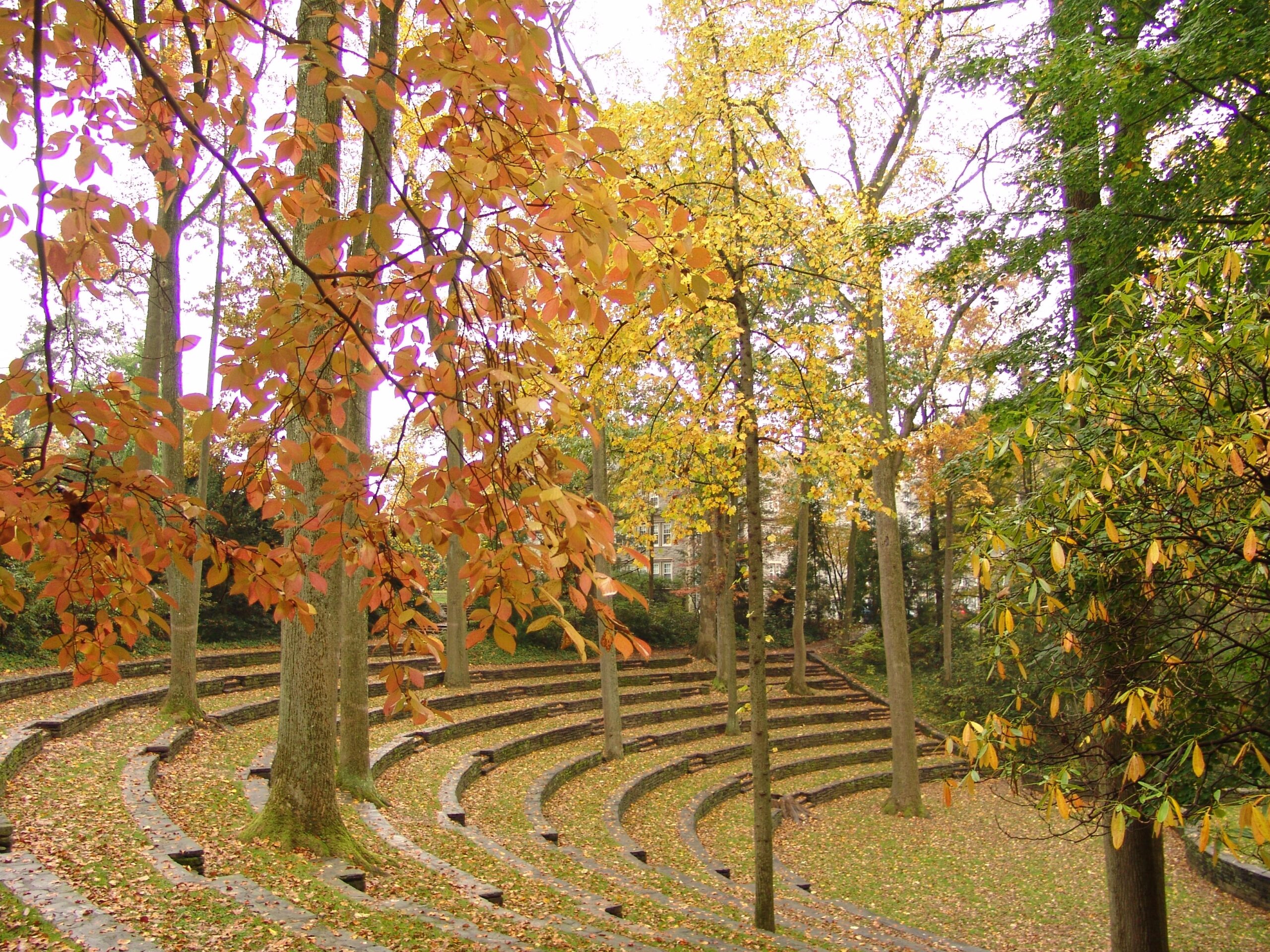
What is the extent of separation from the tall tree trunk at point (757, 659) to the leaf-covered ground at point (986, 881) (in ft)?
10.3

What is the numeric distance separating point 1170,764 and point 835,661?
2285cm

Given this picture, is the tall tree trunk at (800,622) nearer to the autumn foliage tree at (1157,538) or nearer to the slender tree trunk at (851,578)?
the slender tree trunk at (851,578)

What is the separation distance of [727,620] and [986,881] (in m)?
7.35

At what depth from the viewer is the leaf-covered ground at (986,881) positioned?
865 cm

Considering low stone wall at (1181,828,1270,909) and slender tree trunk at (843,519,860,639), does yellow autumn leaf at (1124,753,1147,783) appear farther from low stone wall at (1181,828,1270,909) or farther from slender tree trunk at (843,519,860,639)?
slender tree trunk at (843,519,860,639)

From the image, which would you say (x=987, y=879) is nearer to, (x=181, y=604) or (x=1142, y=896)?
(x=1142, y=896)

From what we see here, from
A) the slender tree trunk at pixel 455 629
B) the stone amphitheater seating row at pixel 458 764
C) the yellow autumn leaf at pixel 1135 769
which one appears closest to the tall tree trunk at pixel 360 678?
the stone amphitheater seating row at pixel 458 764

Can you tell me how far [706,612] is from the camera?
22.3m

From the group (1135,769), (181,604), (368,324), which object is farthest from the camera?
(181,604)

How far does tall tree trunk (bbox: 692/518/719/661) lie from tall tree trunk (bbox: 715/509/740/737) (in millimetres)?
742

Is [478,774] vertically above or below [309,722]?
below

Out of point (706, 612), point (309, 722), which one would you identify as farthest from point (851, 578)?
point (309, 722)

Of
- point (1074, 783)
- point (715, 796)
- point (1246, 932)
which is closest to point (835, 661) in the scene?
point (715, 796)

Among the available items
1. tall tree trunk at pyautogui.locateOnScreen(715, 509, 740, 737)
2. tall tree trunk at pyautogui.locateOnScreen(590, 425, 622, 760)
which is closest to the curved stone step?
tall tree trunk at pyautogui.locateOnScreen(590, 425, 622, 760)
